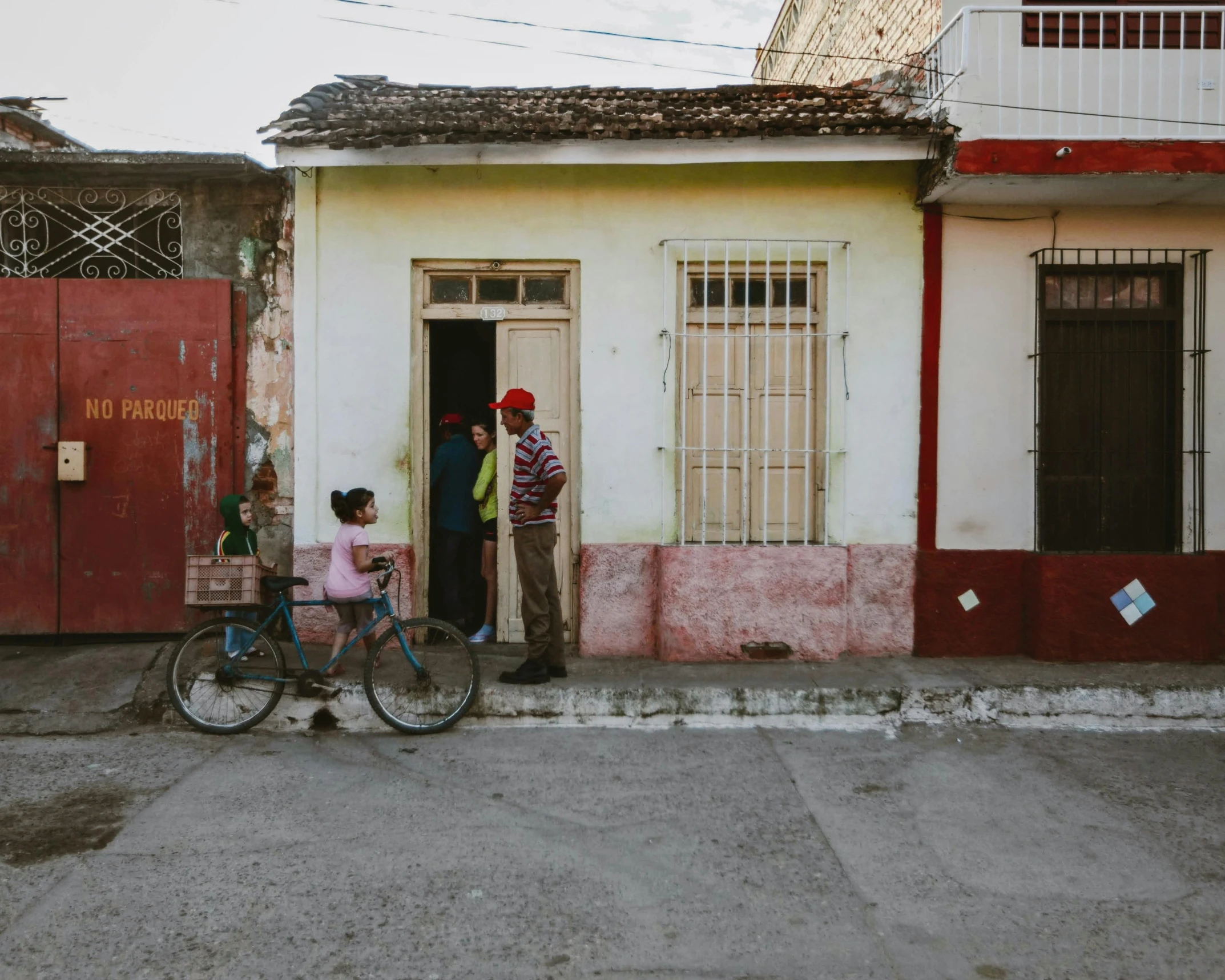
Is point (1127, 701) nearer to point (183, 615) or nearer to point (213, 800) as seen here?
point (213, 800)

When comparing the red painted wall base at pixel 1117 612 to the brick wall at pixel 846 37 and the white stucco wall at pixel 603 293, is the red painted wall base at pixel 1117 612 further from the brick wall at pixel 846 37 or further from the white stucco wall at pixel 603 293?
the brick wall at pixel 846 37

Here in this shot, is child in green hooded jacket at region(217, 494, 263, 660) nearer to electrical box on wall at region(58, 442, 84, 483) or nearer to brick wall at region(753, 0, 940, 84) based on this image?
electrical box on wall at region(58, 442, 84, 483)

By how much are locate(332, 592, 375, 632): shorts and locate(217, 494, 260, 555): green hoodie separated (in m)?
0.83

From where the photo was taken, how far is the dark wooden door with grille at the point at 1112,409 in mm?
7145

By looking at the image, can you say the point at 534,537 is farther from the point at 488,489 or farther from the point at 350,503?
the point at 488,489

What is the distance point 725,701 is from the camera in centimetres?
606

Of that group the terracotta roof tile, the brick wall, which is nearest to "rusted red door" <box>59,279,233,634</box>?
the terracotta roof tile

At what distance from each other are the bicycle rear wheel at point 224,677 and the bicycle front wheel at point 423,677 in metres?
0.60

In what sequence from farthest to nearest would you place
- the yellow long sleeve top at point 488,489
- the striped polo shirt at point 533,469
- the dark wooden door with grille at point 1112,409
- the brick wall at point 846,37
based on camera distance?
the brick wall at point 846,37, the yellow long sleeve top at point 488,489, the dark wooden door with grille at point 1112,409, the striped polo shirt at point 533,469

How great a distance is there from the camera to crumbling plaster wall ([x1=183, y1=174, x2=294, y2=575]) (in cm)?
710

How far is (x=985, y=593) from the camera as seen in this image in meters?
7.03

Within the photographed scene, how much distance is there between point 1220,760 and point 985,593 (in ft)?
6.52

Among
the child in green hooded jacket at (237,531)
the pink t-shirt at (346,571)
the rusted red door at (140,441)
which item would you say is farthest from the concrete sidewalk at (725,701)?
the child in green hooded jacket at (237,531)

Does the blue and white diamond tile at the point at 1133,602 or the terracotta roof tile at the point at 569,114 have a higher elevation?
the terracotta roof tile at the point at 569,114
